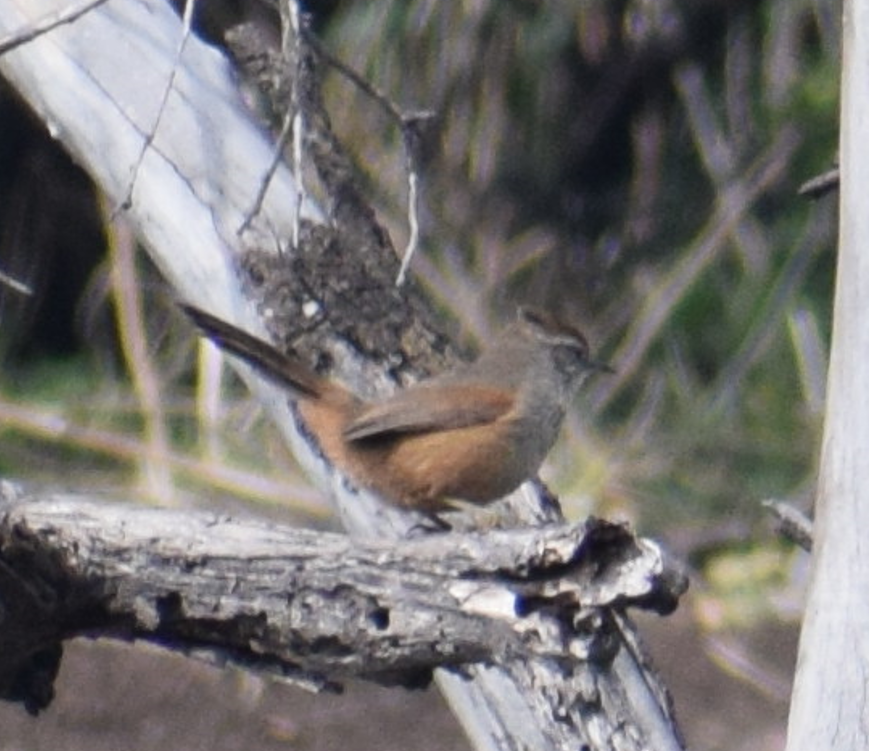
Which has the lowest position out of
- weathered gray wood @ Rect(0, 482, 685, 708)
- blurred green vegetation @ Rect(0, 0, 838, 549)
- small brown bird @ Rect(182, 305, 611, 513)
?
weathered gray wood @ Rect(0, 482, 685, 708)

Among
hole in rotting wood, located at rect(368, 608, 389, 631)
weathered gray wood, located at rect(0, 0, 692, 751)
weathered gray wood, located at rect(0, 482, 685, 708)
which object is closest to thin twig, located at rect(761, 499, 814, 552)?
weathered gray wood, located at rect(0, 482, 685, 708)

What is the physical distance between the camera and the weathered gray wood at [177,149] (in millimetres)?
5051

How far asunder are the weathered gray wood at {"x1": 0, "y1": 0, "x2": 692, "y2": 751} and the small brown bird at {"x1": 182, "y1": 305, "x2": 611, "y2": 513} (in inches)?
2.9

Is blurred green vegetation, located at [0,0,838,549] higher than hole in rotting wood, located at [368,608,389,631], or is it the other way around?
blurred green vegetation, located at [0,0,838,549]

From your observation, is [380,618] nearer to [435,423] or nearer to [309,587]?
[309,587]

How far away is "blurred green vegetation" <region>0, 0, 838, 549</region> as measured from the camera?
30.4 ft

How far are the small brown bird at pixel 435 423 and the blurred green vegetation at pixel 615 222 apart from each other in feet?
9.61

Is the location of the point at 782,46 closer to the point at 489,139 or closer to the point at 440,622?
the point at 489,139

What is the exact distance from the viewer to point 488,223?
10.3m

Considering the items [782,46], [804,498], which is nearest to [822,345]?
[804,498]

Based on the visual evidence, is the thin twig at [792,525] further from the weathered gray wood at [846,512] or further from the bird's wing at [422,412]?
the bird's wing at [422,412]

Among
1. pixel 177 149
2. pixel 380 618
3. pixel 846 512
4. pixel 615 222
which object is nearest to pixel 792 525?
pixel 846 512

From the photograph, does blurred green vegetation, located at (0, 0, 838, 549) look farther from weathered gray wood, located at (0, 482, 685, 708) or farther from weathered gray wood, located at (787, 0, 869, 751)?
weathered gray wood, located at (787, 0, 869, 751)

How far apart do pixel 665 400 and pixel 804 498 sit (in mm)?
885
